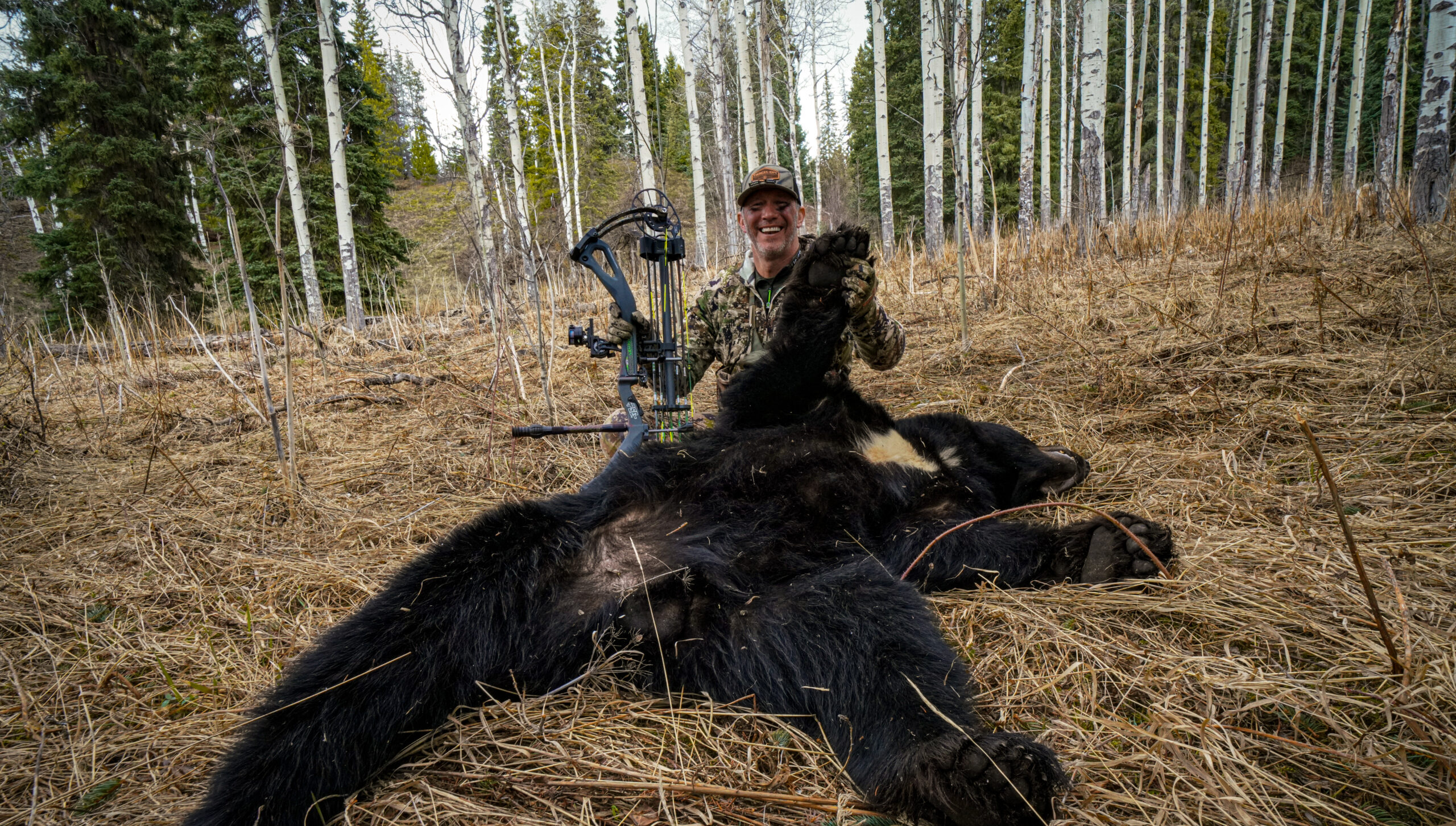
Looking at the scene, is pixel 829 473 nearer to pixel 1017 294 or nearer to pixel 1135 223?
pixel 1017 294

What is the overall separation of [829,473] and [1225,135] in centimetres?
3643

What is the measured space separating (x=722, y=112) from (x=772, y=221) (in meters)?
10.7

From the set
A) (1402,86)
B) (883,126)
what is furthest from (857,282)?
→ (1402,86)

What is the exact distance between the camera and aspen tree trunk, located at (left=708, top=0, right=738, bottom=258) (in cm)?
1234

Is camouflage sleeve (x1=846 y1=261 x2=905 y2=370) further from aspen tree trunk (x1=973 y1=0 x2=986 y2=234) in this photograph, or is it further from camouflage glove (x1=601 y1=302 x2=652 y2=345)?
aspen tree trunk (x1=973 y1=0 x2=986 y2=234)

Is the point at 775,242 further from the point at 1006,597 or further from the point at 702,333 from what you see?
the point at 1006,597

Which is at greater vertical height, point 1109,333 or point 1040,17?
point 1040,17

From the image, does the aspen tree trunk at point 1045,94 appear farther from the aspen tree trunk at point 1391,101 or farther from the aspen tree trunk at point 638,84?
the aspen tree trunk at point 638,84

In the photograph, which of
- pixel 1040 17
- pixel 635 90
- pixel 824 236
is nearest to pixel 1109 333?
pixel 824 236

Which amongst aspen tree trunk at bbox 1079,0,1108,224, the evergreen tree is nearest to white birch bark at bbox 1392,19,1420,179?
aspen tree trunk at bbox 1079,0,1108,224

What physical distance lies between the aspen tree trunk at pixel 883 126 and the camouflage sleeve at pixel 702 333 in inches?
315

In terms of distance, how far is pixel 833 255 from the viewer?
2.06 m

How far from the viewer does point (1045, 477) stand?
2.54 metres

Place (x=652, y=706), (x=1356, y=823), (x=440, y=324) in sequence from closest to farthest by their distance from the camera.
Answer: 1. (x=1356, y=823)
2. (x=652, y=706)
3. (x=440, y=324)
